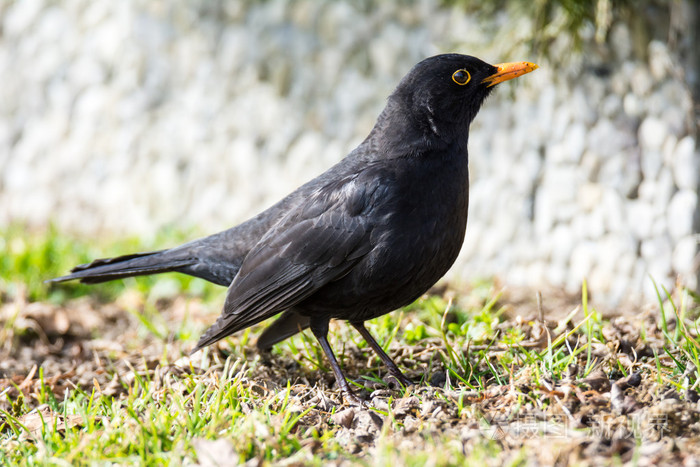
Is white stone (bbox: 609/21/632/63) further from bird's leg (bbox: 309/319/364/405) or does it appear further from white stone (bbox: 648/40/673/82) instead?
bird's leg (bbox: 309/319/364/405)

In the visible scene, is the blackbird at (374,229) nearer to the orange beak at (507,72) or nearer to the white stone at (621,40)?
the orange beak at (507,72)

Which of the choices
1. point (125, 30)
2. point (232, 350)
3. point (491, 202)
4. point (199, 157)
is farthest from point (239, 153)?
point (232, 350)

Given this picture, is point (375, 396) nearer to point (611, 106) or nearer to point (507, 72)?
point (507, 72)

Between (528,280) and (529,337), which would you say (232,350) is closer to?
(529,337)

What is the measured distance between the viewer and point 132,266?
13.5 feet

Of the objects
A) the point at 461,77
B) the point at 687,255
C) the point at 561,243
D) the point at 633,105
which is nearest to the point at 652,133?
the point at 633,105

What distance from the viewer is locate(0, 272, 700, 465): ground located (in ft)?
8.63

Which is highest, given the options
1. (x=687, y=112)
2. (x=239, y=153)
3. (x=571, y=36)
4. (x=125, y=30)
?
(x=125, y=30)

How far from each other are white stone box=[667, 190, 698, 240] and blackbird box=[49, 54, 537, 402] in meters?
2.11

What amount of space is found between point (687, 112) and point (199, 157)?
14.5 ft

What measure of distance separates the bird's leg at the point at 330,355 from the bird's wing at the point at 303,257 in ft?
0.63

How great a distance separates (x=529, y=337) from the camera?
386 centimetres

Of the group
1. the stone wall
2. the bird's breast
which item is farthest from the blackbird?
the stone wall

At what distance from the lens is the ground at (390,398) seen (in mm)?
2629
